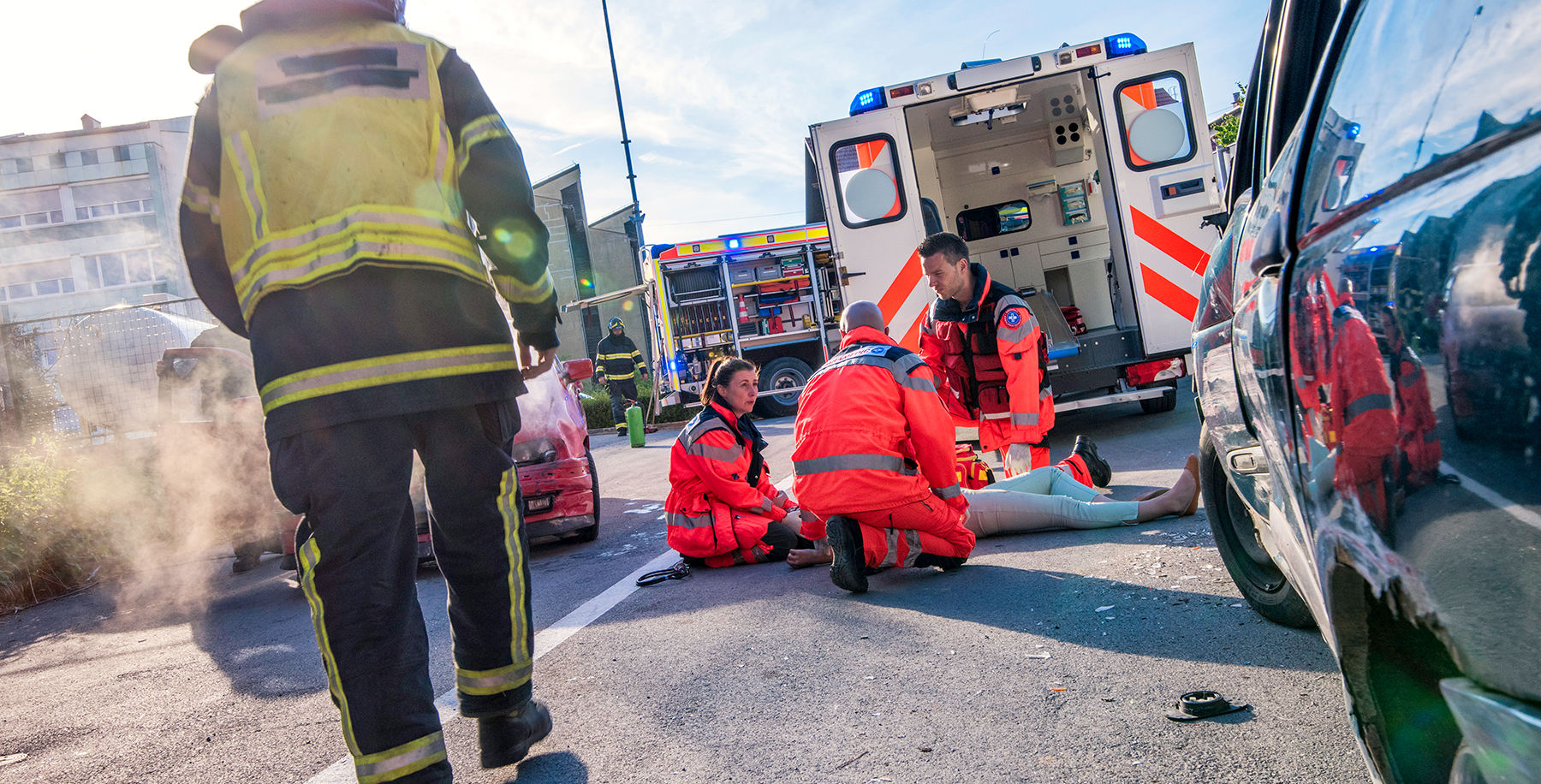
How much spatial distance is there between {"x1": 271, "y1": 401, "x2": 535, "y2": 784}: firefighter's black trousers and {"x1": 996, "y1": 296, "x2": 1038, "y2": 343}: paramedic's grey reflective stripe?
369 cm

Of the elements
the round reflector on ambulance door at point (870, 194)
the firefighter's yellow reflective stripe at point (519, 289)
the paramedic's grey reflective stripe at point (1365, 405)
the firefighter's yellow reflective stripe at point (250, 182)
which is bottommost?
the paramedic's grey reflective stripe at point (1365, 405)

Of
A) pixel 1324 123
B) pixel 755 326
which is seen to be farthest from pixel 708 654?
pixel 755 326

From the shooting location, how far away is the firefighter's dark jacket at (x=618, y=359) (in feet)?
51.8

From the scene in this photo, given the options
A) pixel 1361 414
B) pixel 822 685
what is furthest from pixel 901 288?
pixel 1361 414

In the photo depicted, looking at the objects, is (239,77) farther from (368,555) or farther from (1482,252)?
(1482,252)

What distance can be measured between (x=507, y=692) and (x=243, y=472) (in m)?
4.86

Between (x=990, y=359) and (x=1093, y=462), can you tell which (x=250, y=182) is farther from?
(x=990, y=359)

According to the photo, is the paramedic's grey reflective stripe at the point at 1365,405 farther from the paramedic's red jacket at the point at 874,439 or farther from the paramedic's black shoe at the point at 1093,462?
the paramedic's black shoe at the point at 1093,462

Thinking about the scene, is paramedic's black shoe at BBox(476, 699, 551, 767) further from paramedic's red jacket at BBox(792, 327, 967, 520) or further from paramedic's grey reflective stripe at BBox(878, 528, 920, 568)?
paramedic's grey reflective stripe at BBox(878, 528, 920, 568)

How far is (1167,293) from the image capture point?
284 inches

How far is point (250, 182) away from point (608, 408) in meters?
16.6

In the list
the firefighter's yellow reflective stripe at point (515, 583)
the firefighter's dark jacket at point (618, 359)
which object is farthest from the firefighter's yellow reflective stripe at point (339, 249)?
the firefighter's dark jacket at point (618, 359)

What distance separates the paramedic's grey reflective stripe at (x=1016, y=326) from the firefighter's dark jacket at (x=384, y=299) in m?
3.53

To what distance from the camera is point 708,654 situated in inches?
131
